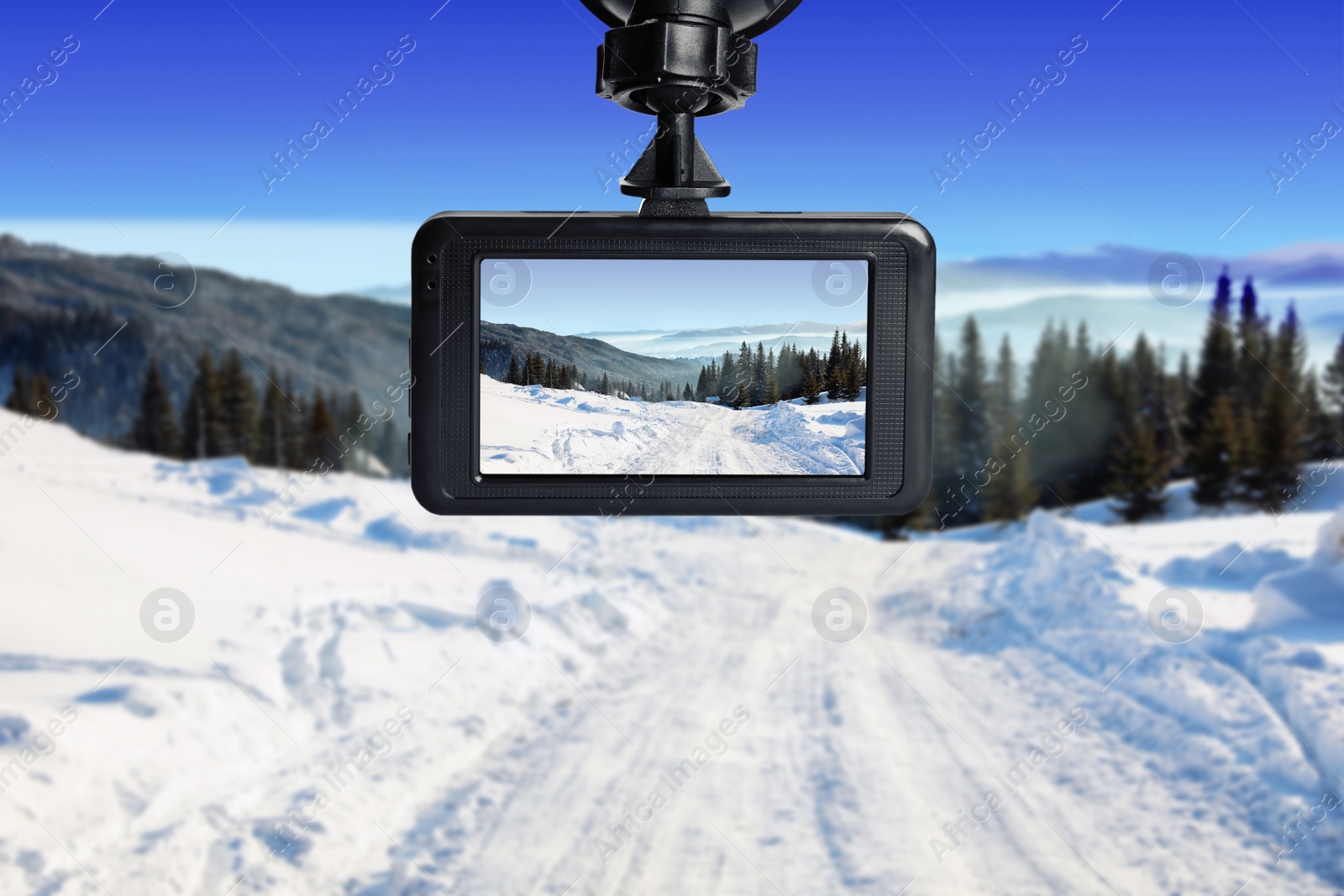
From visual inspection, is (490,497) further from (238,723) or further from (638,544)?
(638,544)

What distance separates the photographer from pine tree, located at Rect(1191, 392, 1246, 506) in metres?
26.6

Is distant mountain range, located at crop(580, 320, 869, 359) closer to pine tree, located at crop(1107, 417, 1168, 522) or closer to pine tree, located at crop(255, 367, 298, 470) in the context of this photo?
pine tree, located at crop(255, 367, 298, 470)

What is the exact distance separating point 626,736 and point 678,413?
575cm

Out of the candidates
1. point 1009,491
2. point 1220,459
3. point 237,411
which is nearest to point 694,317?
point 237,411

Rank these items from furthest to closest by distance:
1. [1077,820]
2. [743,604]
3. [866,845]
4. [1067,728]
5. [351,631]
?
[743,604] < [351,631] < [1067,728] < [1077,820] < [866,845]

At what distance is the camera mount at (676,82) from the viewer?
1441mm

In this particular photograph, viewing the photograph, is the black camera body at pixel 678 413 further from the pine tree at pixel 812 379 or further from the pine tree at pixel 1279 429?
the pine tree at pixel 1279 429

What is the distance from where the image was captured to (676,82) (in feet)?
4.79

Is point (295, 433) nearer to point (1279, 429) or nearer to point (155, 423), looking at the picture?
point (155, 423)

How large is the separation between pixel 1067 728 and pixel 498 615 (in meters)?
5.15

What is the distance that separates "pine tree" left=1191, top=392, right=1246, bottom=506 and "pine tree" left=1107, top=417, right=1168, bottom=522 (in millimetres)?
980

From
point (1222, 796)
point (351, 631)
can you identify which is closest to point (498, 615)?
point (351, 631)

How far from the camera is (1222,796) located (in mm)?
6152

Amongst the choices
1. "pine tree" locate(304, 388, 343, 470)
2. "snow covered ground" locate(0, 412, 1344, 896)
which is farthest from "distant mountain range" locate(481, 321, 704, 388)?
"pine tree" locate(304, 388, 343, 470)
